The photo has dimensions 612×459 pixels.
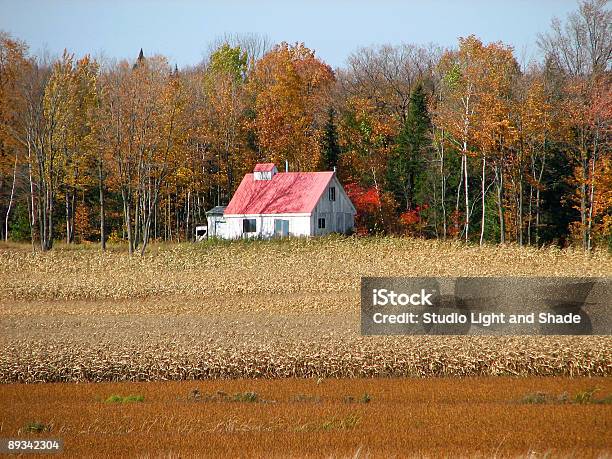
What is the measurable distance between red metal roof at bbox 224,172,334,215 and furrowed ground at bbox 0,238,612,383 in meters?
5.75

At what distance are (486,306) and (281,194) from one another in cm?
2834

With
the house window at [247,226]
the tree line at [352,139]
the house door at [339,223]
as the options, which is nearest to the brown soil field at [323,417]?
the tree line at [352,139]

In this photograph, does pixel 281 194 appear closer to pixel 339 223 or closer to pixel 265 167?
pixel 265 167

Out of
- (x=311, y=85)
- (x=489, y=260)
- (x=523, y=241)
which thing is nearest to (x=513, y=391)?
(x=489, y=260)

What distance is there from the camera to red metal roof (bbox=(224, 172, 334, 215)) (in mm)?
51844

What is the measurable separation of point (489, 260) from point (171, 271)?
14.7 m

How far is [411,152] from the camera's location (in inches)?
2217

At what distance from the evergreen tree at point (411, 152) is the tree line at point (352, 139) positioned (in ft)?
0.32

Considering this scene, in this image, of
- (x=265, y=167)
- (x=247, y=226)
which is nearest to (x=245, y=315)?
(x=247, y=226)

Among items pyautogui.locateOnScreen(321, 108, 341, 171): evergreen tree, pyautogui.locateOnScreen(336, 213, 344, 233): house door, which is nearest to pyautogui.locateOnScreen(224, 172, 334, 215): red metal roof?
pyautogui.locateOnScreen(336, 213, 344, 233): house door

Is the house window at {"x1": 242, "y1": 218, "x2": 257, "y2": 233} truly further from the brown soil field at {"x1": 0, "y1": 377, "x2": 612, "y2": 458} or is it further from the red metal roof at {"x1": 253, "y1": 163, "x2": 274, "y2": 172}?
the brown soil field at {"x1": 0, "y1": 377, "x2": 612, "y2": 458}

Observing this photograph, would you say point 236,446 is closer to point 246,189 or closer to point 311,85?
point 246,189

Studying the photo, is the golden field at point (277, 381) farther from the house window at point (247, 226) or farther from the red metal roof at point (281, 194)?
the house window at point (247, 226)

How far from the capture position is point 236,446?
11.9 meters
